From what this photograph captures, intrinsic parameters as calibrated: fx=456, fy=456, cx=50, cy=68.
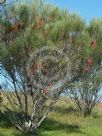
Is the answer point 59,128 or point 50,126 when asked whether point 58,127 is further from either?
Answer: point 50,126

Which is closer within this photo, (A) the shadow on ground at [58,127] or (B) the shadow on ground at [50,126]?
(B) the shadow on ground at [50,126]

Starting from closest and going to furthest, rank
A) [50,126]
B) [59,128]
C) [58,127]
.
Answer: 1. [59,128]
2. [50,126]
3. [58,127]

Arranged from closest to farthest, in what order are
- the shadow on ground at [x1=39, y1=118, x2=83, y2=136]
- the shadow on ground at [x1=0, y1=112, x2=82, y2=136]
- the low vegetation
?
1. the low vegetation
2. the shadow on ground at [x1=0, y1=112, x2=82, y2=136]
3. the shadow on ground at [x1=39, y1=118, x2=83, y2=136]

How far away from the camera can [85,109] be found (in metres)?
30.0

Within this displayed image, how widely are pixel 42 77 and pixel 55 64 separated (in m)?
0.72

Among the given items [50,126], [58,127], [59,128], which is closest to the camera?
[59,128]

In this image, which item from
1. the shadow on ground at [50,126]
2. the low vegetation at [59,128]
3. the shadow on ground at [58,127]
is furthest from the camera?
the shadow on ground at [58,127]

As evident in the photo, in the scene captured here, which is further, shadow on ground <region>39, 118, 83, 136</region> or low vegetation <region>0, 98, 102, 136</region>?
shadow on ground <region>39, 118, 83, 136</region>

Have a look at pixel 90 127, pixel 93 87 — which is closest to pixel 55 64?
pixel 90 127

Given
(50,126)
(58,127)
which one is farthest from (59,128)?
(50,126)

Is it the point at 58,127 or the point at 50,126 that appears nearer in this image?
the point at 50,126

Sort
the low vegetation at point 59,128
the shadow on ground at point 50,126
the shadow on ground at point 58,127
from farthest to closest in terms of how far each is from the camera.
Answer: the shadow on ground at point 58,127 < the shadow on ground at point 50,126 < the low vegetation at point 59,128

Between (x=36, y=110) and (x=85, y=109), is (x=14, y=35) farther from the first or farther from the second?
(x=85, y=109)

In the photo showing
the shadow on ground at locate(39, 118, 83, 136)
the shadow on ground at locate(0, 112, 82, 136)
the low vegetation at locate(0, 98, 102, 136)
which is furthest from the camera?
the shadow on ground at locate(39, 118, 83, 136)
